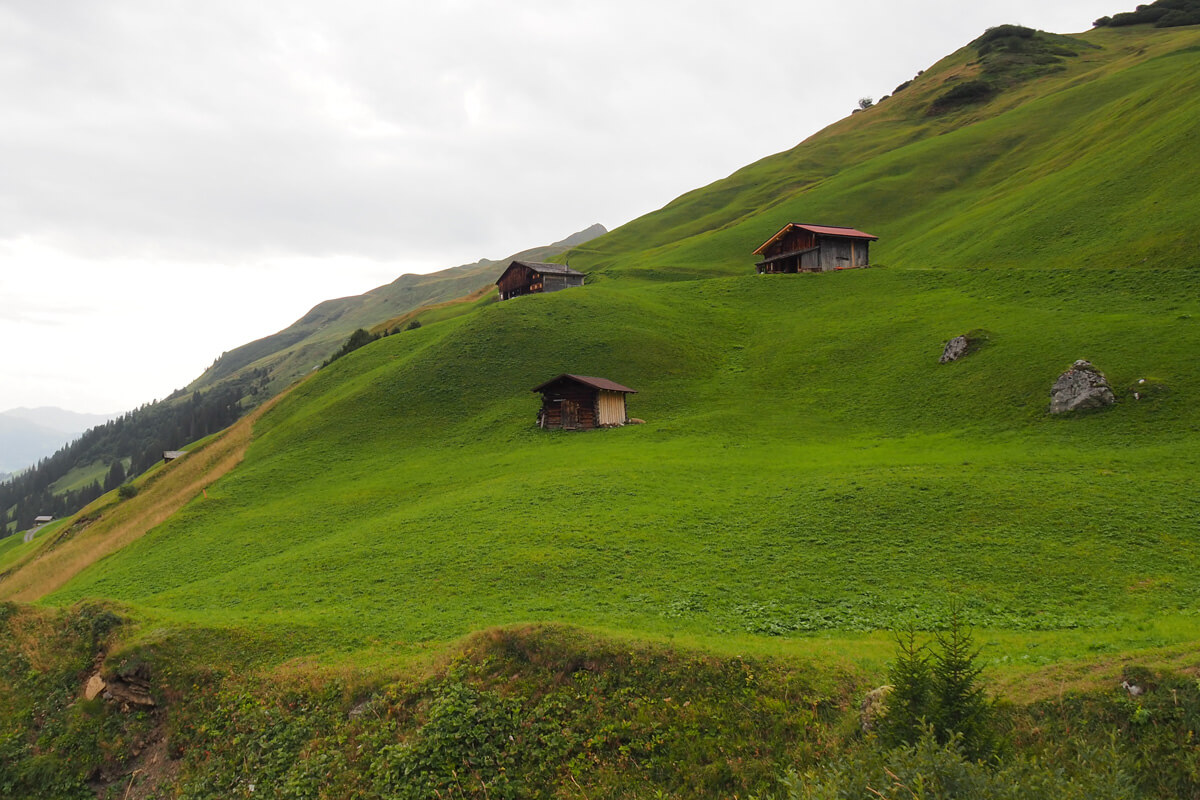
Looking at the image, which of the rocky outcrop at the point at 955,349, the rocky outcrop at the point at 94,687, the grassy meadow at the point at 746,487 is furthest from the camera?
the rocky outcrop at the point at 955,349

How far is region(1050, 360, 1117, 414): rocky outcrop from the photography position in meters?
33.5

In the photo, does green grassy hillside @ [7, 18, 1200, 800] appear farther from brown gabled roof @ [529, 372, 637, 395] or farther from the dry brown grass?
brown gabled roof @ [529, 372, 637, 395]

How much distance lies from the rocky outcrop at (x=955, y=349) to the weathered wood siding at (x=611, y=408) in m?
22.2

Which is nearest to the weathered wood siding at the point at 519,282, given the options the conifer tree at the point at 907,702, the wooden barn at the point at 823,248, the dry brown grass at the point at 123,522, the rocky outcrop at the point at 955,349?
the wooden barn at the point at 823,248

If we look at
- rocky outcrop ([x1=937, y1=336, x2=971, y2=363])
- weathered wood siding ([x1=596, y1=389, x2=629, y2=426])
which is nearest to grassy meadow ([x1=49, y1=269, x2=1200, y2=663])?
rocky outcrop ([x1=937, y1=336, x2=971, y2=363])

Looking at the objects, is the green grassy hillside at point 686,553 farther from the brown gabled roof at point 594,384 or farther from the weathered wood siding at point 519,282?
the weathered wood siding at point 519,282

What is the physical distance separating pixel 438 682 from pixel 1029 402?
35.2m

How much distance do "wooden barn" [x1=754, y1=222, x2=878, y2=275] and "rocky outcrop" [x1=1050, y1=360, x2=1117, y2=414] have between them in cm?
3858

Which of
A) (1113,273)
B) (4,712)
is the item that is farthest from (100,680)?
(1113,273)

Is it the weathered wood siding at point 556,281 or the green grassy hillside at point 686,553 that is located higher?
the weathered wood siding at point 556,281

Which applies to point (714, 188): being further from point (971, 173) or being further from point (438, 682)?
point (438, 682)

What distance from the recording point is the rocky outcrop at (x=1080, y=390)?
33.5 m

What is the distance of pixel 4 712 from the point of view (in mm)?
17797

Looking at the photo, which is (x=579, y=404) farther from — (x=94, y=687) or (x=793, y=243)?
(x=793, y=243)
